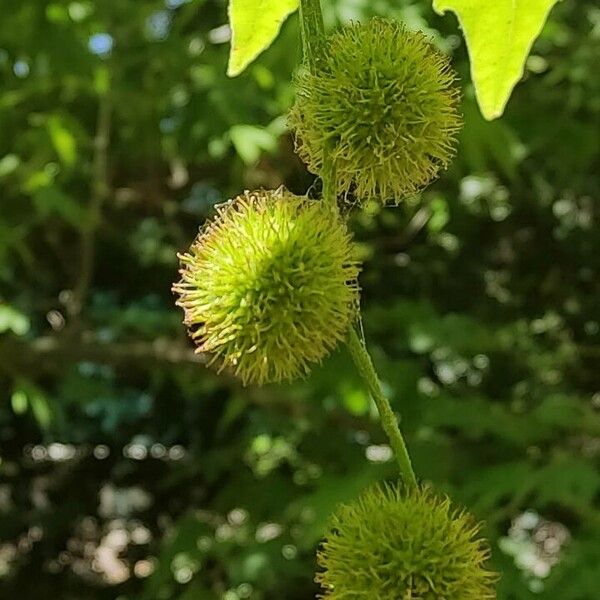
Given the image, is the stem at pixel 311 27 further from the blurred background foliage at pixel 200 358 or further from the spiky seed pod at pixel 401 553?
the blurred background foliage at pixel 200 358

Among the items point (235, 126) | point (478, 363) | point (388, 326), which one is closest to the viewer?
point (235, 126)

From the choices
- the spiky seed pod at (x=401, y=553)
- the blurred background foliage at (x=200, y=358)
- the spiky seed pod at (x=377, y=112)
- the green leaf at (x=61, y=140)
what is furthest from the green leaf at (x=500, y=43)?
the green leaf at (x=61, y=140)

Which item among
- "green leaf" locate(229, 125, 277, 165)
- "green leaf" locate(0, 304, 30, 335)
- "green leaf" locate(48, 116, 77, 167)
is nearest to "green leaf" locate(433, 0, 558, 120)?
"green leaf" locate(229, 125, 277, 165)

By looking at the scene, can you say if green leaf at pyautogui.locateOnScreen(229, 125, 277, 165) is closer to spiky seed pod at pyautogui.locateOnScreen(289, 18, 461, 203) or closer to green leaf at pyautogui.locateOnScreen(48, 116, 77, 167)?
green leaf at pyautogui.locateOnScreen(48, 116, 77, 167)

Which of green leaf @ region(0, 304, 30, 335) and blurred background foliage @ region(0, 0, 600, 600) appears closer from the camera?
blurred background foliage @ region(0, 0, 600, 600)

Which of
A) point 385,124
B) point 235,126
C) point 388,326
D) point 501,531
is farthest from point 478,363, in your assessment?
point 385,124

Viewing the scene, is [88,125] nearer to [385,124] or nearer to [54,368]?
[54,368]

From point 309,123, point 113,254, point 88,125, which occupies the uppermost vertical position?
point 113,254

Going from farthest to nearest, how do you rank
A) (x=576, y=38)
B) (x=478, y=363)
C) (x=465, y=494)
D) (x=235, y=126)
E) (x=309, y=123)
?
(x=478, y=363) → (x=576, y=38) → (x=235, y=126) → (x=465, y=494) → (x=309, y=123)
